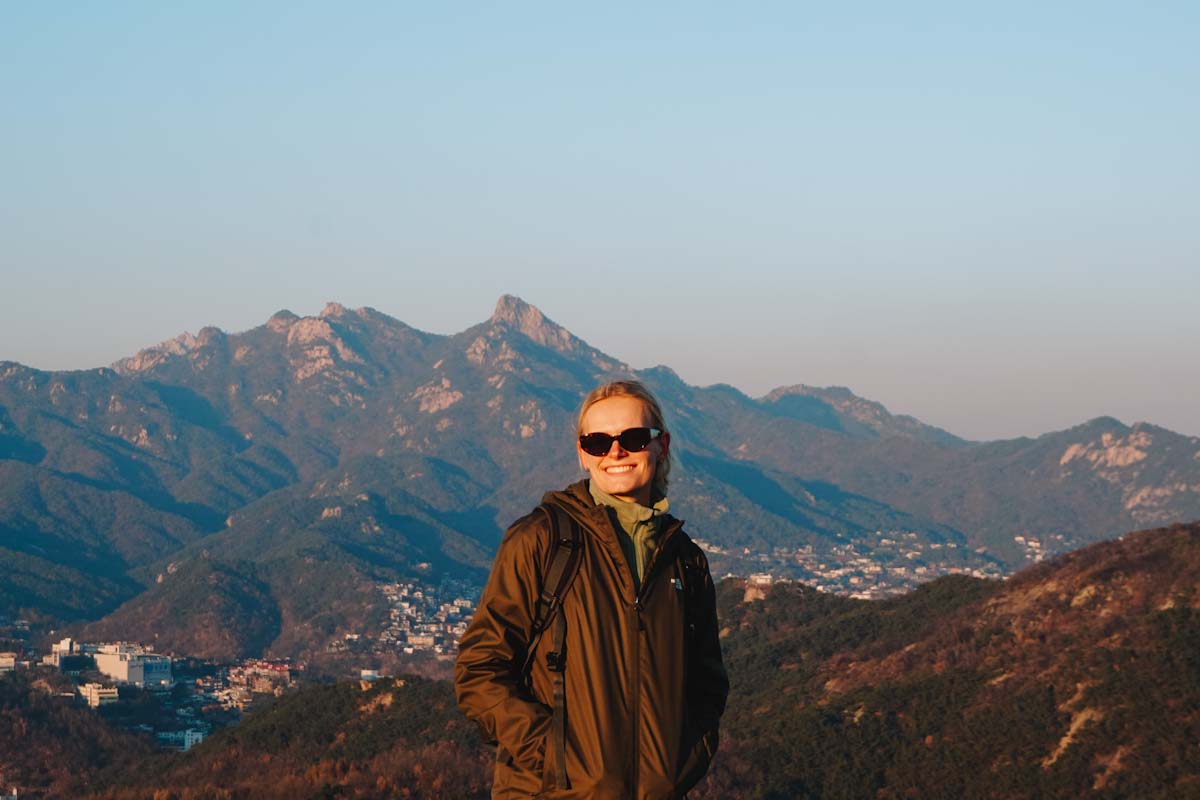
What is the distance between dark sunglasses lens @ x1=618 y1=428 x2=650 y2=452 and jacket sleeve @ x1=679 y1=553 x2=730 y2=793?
23.8 inches

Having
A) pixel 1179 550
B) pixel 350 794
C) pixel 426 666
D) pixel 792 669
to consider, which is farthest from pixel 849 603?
pixel 426 666

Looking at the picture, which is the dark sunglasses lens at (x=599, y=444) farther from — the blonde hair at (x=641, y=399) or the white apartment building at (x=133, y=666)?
the white apartment building at (x=133, y=666)

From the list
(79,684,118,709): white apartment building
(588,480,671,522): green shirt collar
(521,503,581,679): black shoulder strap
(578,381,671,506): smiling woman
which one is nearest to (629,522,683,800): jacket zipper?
(588,480,671,522): green shirt collar

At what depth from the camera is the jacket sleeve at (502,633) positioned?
6.47 m

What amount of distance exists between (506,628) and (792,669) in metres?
68.4

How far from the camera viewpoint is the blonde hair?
7039mm

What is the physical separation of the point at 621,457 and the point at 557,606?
822 mm

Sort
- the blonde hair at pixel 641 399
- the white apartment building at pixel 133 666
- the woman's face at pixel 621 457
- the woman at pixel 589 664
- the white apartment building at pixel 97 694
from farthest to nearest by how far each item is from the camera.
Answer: the white apartment building at pixel 133 666
the white apartment building at pixel 97 694
the blonde hair at pixel 641 399
the woman's face at pixel 621 457
the woman at pixel 589 664

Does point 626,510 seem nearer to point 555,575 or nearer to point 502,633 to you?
point 555,575

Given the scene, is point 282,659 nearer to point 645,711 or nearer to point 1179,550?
point 1179,550

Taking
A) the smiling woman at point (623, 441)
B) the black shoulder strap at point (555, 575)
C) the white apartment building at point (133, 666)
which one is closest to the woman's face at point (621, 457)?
the smiling woman at point (623, 441)

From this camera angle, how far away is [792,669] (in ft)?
240

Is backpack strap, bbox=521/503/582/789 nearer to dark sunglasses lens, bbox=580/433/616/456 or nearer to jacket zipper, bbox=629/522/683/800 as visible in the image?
jacket zipper, bbox=629/522/683/800

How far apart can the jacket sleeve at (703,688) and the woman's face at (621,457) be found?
1.56 ft
